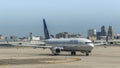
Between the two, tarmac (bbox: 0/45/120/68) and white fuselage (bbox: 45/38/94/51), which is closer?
tarmac (bbox: 0/45/120/68)

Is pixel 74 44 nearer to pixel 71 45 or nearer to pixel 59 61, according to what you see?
pixel 71 45

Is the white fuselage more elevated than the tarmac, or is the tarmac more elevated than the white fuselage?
the white fuselage

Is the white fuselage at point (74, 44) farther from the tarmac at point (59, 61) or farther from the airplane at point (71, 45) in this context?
the tarmac at point (59, 61)

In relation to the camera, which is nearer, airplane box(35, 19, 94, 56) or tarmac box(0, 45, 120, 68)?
tarmac box(0, 45, 120, 68)

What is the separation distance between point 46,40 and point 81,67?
41.9 m

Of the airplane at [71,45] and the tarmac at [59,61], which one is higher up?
the airplane at [71,45]

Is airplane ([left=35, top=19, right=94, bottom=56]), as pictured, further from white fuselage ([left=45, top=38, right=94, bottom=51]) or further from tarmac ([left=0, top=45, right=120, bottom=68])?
tarmac ([left=0, top=45, right=120, bottom=68])

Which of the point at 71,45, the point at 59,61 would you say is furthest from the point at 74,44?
the point at 59,61

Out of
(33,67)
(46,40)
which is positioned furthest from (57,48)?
(33,67)

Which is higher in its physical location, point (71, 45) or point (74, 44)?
point (74, 44)

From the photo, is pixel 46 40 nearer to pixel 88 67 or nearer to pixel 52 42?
pixel 52 42

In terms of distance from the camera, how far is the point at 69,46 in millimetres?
74250

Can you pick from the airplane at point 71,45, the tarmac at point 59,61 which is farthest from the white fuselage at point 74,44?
the tarmac at point 59,61

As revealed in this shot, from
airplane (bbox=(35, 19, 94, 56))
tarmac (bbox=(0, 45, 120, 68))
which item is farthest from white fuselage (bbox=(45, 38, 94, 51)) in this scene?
tarmac (bbox=(0, 45, 120, 68))
